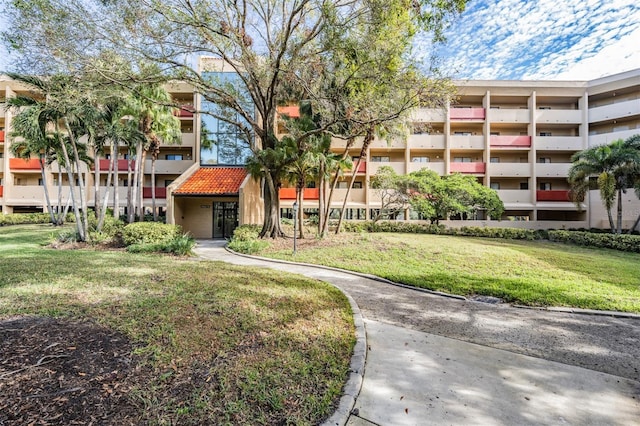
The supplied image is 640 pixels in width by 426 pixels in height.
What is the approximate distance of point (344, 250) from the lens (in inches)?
513

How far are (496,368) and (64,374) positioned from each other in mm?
5017

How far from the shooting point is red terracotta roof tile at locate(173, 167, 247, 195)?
18359 mm

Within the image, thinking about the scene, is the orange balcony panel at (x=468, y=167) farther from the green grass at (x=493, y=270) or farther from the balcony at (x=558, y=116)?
the green grass at (x=493, y=270)

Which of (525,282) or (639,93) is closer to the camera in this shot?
(525,282)

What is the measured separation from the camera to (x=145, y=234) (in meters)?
13.7

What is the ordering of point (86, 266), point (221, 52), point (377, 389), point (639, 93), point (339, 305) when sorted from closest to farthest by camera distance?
point (377, 389)
point (339, 305)
point (86, 266)
point (221, 52)
point (639, 93)

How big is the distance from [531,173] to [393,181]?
15.1 meters

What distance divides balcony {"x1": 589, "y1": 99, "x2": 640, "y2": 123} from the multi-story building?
0.21 ft

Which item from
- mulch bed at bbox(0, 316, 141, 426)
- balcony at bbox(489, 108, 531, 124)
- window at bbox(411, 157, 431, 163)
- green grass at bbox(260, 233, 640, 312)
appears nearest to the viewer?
mulch bed at bbox(0, 316, 141, 426)

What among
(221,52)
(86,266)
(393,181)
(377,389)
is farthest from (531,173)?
(86,266)

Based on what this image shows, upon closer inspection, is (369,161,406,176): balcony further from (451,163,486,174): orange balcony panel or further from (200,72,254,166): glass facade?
(200,72,254,166): glass facade

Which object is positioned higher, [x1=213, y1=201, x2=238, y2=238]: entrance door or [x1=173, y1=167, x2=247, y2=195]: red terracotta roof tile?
[x1=173, y1=167, x2=247, y2=195]: red terracotta roof tile

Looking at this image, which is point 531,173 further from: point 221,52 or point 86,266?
point 86,266

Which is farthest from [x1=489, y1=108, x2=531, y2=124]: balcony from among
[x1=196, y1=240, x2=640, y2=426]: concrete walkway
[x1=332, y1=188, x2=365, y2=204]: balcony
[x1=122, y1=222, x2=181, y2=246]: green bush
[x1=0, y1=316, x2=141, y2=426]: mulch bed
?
[x1=0, y1=316, x2=141, y2=426]: mulch bed
